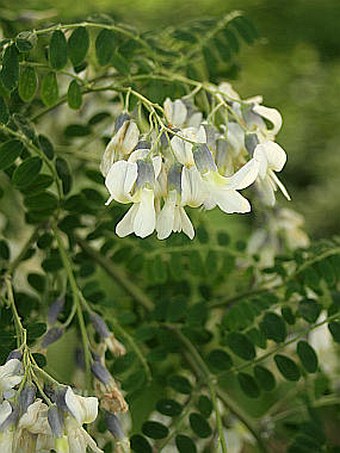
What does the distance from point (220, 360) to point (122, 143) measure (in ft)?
0.78

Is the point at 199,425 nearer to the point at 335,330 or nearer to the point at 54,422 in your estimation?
the point at 335,330

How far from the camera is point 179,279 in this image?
2.70 ft

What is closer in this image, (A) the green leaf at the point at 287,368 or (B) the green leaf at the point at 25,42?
(B) the green leaf at the point at 25,42

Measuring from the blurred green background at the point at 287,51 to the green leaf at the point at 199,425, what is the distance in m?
0.42

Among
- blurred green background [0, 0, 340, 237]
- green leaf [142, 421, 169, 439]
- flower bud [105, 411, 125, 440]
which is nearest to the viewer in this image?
flower bud [105, 411, 125, 440]

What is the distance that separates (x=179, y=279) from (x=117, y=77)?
19cm

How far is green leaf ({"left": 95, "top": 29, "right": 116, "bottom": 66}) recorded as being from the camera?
0.69 meters

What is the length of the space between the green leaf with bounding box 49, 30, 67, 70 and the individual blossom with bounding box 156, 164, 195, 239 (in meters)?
0.15

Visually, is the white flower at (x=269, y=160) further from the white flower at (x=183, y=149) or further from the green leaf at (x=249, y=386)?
the green leaf at (x=249, y=386)

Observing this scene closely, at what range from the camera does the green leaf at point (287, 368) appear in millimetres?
714

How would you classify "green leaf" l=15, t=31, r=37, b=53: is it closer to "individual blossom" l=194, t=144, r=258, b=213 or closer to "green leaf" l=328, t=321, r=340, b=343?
"individual blossom" l=194, t=144, r=258, b=213

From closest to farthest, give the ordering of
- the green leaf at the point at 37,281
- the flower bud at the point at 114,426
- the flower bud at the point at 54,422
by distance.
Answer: the flower bud at the point at 54,422 < the flower bud at the point at 114,426 < the green leaf at the point at 37,281

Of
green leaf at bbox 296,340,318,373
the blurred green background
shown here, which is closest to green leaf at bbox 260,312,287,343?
green leaf at bbox 296,340,318,373

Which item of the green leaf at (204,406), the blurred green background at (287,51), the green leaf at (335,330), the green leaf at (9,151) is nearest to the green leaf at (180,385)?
the green leaf at (204,406)
